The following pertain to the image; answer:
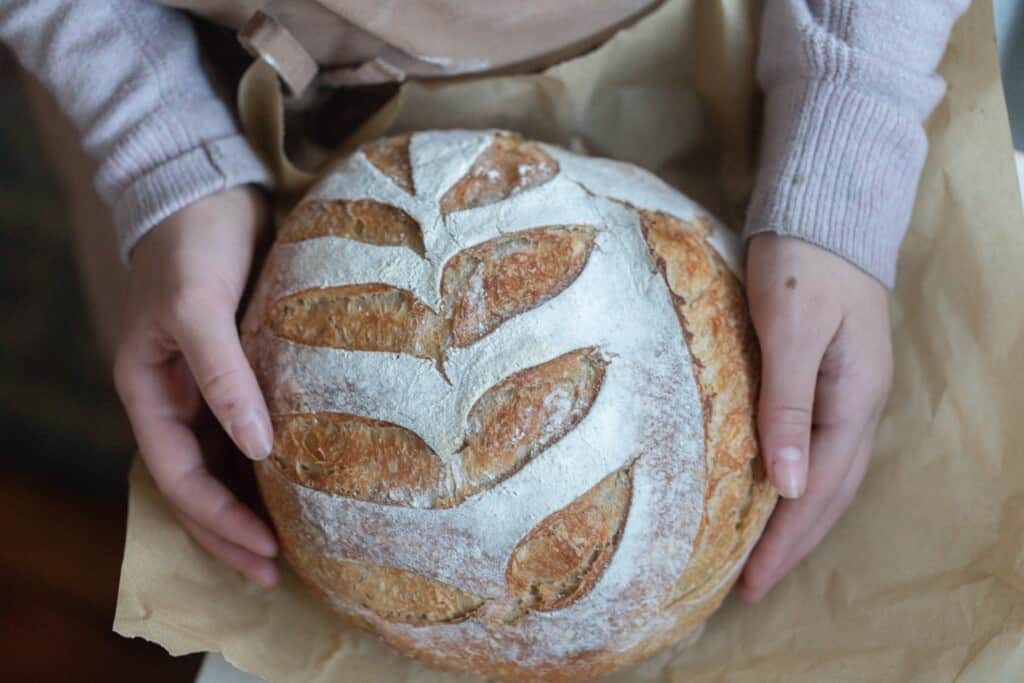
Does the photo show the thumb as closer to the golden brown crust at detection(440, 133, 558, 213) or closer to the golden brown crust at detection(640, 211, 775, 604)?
the golden brown crust at detection(640, 211, 775, 604)

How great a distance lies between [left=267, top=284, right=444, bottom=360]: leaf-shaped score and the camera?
723 millimetres

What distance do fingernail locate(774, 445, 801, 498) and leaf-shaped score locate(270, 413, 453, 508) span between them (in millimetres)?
265

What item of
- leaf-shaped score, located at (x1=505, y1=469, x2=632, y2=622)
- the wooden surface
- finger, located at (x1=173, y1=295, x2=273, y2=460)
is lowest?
the wooden surface

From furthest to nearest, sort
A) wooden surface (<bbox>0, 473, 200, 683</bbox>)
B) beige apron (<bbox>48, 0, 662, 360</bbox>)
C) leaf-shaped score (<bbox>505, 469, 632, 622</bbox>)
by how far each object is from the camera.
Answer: wooden surface (<bbox>0, 473, 200, 683</bbox>) < beige apron (<bbox>48, 0, 662, 360</bbox>) < leaf-shaped score (<bbox>505, 469, 632, 622</bbox>)

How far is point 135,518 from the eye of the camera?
87cm

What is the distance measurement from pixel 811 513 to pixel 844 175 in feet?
0.97

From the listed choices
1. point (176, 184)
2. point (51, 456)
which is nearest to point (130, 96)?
point (176, 184)

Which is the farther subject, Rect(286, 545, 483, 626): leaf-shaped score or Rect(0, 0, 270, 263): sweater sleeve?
Rect(0, 0, 270, 263): sweater sleeve

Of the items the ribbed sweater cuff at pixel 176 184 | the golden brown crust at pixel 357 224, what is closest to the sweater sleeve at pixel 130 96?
the ribbed sweater cuff at pixel 176 184

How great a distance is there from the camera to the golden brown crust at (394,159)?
787mm

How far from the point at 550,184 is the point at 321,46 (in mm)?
279

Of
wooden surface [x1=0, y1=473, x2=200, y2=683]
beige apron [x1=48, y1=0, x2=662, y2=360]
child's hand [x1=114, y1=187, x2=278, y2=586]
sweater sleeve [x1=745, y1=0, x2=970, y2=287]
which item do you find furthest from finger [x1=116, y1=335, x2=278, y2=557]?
wooden surface [x1=0, y1=473, x2=200, y2=683]

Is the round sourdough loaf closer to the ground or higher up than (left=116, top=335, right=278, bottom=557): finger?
higher up

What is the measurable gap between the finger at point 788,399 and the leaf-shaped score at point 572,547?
0.13 m
